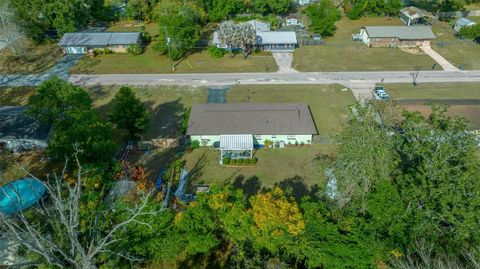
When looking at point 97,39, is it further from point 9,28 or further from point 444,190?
point 444,190

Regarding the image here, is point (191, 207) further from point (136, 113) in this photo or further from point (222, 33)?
point (222, 33)

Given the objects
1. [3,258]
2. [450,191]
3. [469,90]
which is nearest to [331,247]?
[450,191]

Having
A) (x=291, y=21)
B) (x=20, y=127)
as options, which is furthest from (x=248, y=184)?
(x=291, y=21)

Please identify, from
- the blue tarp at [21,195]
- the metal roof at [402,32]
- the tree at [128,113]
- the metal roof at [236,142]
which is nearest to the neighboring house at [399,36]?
the metal roof at [402,32]

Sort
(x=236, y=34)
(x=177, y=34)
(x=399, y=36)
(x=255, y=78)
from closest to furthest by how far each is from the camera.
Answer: (x=255, y=78) → (x=236, y=34) → (x=177, y=34) → (x=399, y=36)

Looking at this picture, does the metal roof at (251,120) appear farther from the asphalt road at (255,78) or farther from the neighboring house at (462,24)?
the neighboring house at (462,24)

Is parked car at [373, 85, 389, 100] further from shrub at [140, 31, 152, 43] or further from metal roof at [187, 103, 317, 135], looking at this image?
shrub at [140, 31, 152, 43]

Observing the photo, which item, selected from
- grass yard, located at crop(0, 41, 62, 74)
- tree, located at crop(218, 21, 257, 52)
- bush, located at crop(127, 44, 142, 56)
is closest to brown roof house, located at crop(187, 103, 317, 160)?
tree, located at crop(218, 21, 257, 52)
